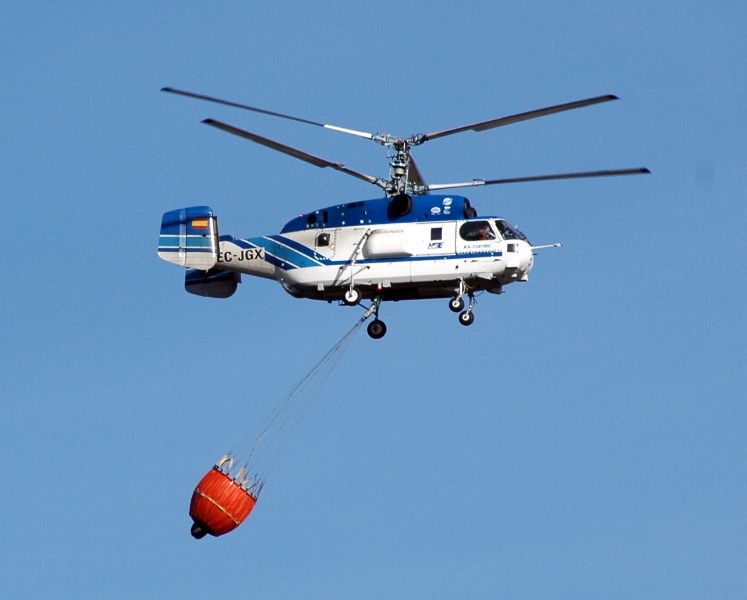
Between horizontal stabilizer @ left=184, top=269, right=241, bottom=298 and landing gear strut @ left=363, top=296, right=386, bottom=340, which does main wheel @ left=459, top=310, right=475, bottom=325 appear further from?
horizontal stabilizer @ left=184, top=269, right=241, bottom=298

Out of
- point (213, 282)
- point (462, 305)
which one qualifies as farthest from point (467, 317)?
point (213, 282)

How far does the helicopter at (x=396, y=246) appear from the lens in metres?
42.5

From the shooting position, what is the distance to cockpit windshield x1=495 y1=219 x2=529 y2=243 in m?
42.7

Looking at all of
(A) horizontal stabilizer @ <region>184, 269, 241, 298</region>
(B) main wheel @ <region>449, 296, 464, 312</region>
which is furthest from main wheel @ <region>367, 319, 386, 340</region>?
(A) horizontal stabilizer @ <region>184, 269, 241, 298</region>

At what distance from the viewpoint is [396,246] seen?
141 ft

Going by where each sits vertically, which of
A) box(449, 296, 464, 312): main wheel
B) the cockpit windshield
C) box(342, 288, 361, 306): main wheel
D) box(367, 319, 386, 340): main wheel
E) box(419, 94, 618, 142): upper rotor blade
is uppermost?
box(419, 94, 618, 142): upper rotor blade

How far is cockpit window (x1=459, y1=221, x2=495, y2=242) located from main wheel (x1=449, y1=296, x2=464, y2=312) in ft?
5.00

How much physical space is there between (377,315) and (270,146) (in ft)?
17.7

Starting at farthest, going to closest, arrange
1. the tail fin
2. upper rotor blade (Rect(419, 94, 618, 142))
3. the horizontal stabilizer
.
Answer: the horizontal stabilizer
the tail fin
upper rotor blade (Rect(419, 94, 618, 142))

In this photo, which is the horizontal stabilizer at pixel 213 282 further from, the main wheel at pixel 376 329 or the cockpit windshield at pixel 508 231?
the cockpit windshield at pixel 508 231

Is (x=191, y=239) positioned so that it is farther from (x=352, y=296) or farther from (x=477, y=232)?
(x=477, y=232)

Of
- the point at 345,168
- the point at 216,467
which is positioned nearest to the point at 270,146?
the point at 345,168

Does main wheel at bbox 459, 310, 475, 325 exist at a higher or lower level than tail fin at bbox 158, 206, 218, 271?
lower

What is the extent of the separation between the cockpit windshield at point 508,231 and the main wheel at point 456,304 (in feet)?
6.38
